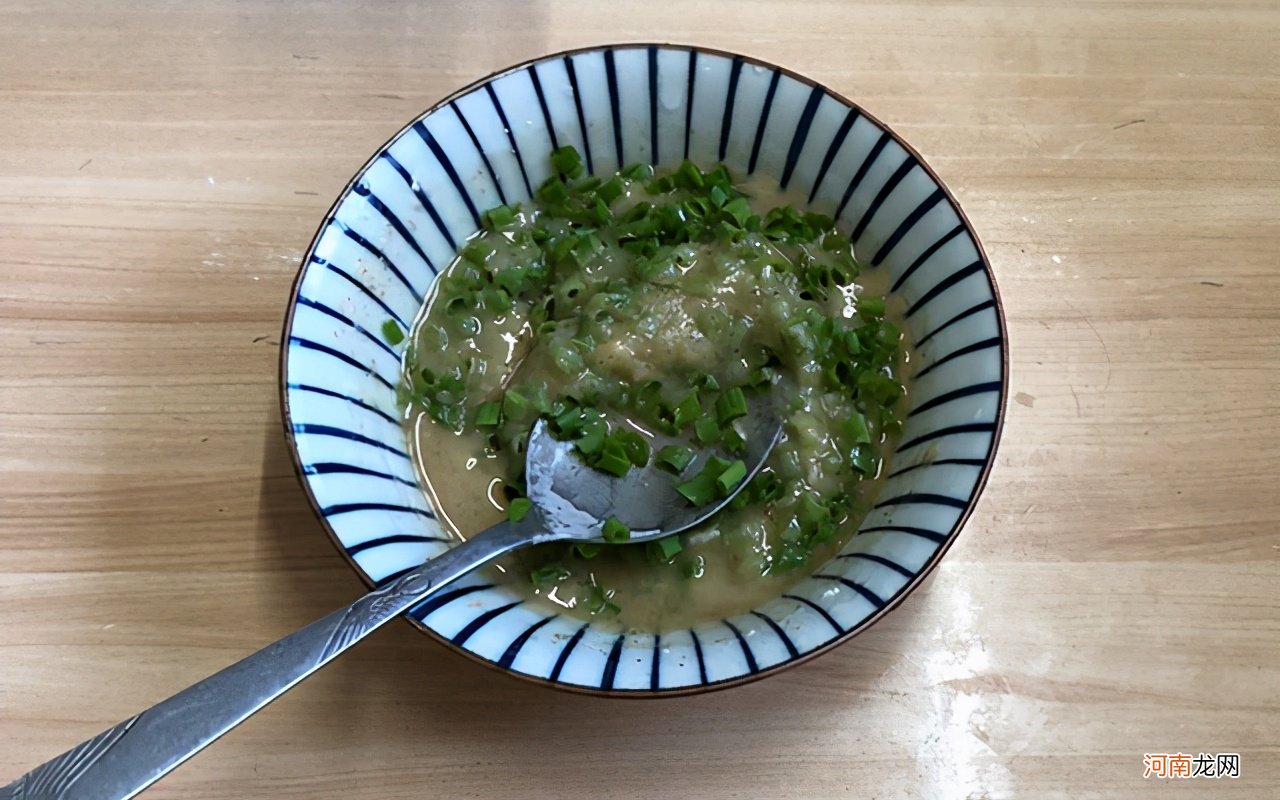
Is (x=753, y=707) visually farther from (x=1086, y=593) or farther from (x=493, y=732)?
(x=1086, y=593)

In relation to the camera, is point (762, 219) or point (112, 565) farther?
point (762, 219)

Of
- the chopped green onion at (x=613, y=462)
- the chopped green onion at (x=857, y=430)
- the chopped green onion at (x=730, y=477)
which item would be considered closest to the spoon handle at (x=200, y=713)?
the chopped green onion at (x=613, y=462)

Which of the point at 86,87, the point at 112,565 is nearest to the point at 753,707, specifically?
the point at 112,565

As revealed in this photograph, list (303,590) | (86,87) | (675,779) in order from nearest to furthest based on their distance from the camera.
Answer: (675,779), (303,590), (86,87)

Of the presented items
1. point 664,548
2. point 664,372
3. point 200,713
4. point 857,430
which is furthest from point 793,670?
point 200,713

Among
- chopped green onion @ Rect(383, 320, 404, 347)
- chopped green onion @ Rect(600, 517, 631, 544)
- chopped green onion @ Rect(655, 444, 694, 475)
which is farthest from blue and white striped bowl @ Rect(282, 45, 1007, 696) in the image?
chopped green onion @ Rect(655, 444, 694, 475)

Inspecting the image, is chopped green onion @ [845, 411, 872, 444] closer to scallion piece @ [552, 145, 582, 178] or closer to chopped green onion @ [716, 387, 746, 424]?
chopped green onion @ [716, 387, 746, 424]

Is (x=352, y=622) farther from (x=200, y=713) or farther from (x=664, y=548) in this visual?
(x=664, y=548)
